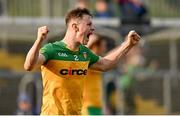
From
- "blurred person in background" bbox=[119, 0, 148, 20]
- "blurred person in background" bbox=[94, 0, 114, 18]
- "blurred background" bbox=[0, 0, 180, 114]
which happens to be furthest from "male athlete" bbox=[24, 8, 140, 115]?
"blurred person in background" bbox=[94, 0, 114, 18]

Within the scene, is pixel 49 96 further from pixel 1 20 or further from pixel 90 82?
pixel 1 20

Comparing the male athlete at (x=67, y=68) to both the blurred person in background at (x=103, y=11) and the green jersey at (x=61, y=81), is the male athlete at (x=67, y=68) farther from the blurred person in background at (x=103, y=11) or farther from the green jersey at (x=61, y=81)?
the blurred person in background at (x=103, y=11)

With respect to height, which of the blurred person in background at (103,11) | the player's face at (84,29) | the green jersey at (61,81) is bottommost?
the green jersey at (61,81)

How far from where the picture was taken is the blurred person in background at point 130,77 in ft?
52.0

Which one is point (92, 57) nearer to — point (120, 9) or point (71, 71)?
point (71, 71)

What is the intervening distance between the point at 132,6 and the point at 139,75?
156cm

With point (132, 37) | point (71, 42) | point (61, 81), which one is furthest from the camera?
point (132, 37)

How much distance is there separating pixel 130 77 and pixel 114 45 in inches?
37.3

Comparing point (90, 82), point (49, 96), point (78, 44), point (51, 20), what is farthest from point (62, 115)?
point (51, 20)

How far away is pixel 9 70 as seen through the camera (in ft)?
53.8

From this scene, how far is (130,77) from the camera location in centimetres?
1627

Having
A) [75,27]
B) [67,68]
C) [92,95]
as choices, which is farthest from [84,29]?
[92,95]

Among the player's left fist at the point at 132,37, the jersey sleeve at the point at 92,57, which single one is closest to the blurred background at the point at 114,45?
the jersey sleeve at the point at 92,57

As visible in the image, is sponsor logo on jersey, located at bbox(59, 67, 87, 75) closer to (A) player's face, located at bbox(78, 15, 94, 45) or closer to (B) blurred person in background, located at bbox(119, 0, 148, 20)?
(A) player's face, located at bbox(78, 15, 94, 45)
